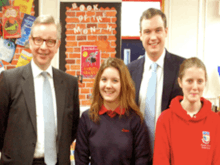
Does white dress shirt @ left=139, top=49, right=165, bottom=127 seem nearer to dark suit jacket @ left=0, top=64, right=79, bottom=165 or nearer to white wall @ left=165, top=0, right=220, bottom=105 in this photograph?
dark suit jacket @ left=0, top=64, right=79, bottom=165

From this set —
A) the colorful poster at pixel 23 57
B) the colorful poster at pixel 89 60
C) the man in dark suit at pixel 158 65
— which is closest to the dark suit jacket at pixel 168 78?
the man in dark suit at pixel 158 65

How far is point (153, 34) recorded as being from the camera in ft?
5.15

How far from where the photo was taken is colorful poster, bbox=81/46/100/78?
355 centimetres

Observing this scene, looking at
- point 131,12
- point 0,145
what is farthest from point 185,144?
point 131,12

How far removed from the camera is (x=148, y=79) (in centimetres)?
164

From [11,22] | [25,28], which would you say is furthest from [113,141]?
[11,22]

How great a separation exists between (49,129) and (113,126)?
0.43m

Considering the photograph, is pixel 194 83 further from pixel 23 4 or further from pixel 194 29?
pixel 23 4

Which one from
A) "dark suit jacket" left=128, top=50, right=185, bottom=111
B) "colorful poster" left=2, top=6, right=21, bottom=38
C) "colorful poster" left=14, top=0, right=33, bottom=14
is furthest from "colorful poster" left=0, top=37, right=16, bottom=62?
"dark suit jacket" left=128, top=50, right=185, bottom=111

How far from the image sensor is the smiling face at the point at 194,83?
139 cm

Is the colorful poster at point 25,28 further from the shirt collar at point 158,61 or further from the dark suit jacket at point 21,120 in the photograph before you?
the shirt collar at point 158,61

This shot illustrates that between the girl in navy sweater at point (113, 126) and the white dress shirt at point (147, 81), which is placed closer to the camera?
the girl in navy sweater at point (113, 126)

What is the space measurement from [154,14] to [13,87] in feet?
3.64

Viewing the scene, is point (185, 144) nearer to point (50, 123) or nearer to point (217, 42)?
point (50, 123)
